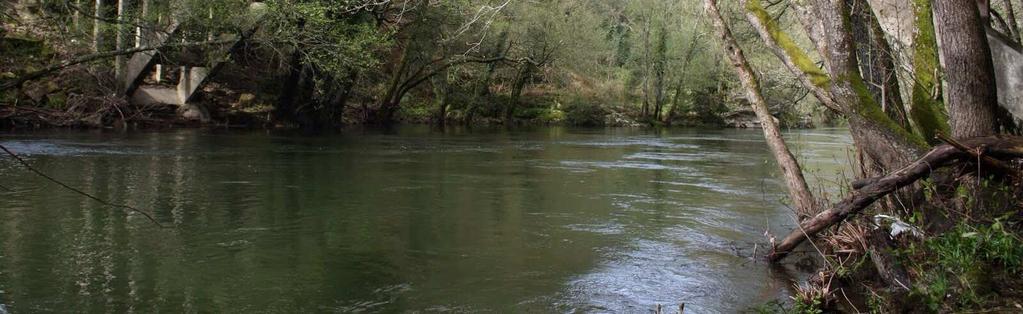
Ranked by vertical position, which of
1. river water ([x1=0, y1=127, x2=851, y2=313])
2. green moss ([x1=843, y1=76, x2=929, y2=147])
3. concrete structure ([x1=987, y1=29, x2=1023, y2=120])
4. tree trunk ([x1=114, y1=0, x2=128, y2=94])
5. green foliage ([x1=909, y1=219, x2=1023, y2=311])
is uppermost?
tree trunk ([x1=114, y1=0, x2=128, y2=94])

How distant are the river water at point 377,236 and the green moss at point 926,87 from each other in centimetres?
180

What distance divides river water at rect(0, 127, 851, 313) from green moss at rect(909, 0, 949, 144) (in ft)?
5.90

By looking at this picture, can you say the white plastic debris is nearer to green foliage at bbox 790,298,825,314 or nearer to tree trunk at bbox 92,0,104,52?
green foliage at bbox 790,298,825,314

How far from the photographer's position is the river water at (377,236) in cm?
748

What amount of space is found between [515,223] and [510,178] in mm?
5959

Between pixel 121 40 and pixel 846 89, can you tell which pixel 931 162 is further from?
pixel 121 40

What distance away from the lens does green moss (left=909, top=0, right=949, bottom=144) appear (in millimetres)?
8375

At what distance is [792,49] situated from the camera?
9.27 m

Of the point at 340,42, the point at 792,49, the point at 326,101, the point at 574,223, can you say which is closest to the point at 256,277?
the point at 574,223

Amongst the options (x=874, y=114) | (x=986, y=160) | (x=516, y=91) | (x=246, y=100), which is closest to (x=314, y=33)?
(x=246, y=100)

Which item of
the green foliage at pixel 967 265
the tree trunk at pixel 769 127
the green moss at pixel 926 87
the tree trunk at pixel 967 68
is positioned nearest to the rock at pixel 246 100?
the tree trunk at pixel 769 127

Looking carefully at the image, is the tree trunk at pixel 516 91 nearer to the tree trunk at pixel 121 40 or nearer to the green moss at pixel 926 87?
the tree trunk at pixel 121 40

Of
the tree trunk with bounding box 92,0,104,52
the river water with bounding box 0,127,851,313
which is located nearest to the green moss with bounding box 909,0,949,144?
the river water with bounding box 0,127,851,313

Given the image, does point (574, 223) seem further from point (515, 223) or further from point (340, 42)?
point (340, 42)
